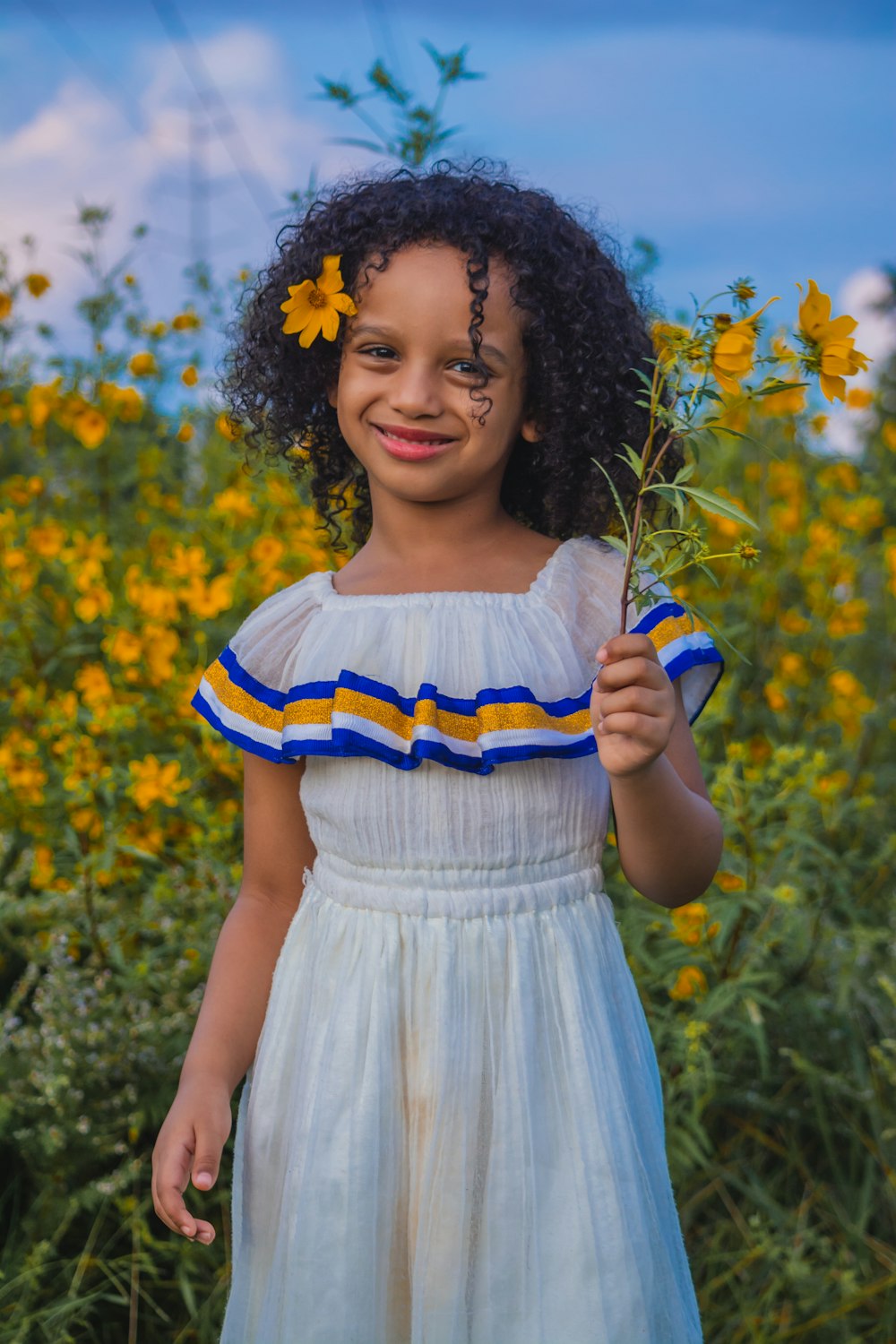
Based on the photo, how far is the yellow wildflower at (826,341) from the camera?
92 cm

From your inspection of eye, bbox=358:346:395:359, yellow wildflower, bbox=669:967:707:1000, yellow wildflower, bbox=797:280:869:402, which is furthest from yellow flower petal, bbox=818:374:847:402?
yellow wildflower, bbox=669:967:707:1000

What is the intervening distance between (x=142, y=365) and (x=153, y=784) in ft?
4.28

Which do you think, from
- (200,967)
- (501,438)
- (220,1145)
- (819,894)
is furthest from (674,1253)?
(819,894)

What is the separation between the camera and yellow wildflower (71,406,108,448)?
9.02 ft

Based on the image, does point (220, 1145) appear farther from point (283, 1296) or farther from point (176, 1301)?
point (176, 1301)

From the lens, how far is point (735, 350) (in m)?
0.91

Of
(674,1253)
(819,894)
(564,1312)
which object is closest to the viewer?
(564,1312)

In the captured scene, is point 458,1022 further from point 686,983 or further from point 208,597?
point 208,597

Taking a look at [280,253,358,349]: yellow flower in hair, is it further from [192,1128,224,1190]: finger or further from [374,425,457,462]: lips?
[192,1128,224,1190]: finger

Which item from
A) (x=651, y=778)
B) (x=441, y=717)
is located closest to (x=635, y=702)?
(x=651, y=778)

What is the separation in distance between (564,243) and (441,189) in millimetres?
140

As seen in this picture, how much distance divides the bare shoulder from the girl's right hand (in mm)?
212

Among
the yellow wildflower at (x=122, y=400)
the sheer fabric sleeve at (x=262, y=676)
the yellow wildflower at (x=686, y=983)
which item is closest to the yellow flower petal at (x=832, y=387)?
the sheer fabric sleeve at (x=262, y=676)

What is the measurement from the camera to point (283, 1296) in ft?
3.75
